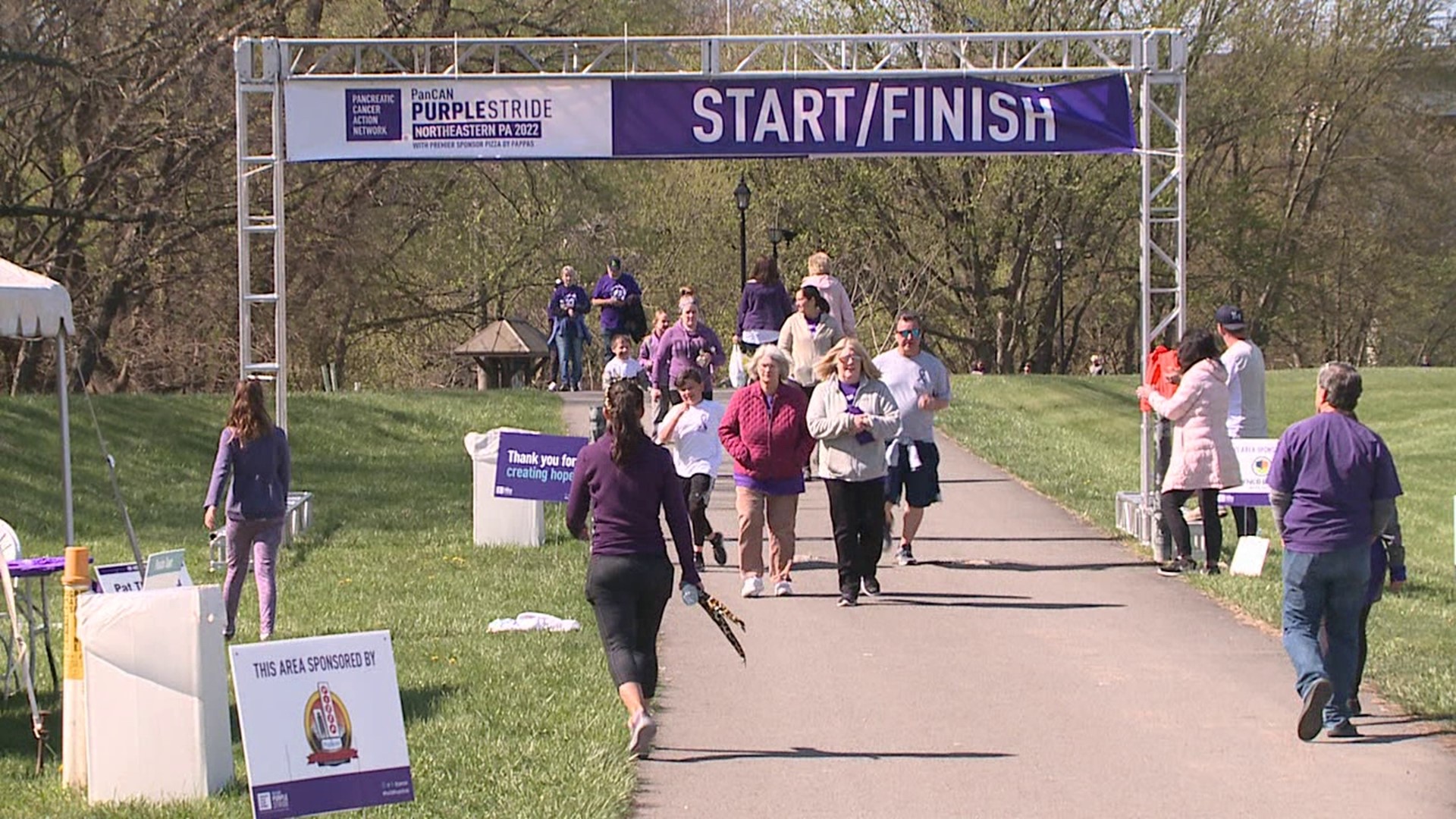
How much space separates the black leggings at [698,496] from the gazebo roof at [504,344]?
19518 millimetres

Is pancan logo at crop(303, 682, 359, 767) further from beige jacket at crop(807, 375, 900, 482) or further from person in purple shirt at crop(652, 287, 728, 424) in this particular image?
person in purple shirt at crop(652, 287, 728, 424)

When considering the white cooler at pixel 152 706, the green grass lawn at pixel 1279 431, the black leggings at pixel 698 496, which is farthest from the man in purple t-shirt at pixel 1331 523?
the black leggings at pixel 698 496

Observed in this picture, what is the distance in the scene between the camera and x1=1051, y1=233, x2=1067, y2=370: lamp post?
4725cm

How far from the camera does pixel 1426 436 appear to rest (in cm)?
3222

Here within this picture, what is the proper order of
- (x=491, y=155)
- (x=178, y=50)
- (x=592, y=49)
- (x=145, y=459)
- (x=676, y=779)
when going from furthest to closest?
1. (x=592, y=49)
2. (x=178, y=50)
3. (x=145, y=459)
4. (x=491, y=155)
5. (x=676, y=779)

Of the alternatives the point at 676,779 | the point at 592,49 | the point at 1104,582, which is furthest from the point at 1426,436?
the point at 676,779

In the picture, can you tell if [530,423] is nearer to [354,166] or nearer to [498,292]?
[354,166]

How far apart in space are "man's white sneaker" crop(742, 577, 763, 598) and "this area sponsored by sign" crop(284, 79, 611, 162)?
15.2 ft

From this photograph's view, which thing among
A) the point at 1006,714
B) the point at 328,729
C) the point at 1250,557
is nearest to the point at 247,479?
the point at 328,729

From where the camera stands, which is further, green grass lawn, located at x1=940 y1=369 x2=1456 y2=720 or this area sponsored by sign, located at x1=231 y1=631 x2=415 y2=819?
green grass lawn, located at x1=940 y1=369 x2=1456 y2=720

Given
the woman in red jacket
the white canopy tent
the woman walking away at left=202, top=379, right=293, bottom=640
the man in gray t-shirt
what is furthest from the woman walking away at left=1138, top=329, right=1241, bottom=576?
the white canopy tent

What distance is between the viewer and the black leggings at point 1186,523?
44.0 ft

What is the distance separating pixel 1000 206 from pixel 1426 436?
15.9m

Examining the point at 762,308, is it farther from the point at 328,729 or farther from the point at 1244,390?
the point at 328,729
